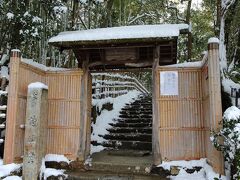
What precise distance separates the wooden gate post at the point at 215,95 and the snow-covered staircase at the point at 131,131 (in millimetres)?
3725

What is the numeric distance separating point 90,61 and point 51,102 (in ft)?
5.05

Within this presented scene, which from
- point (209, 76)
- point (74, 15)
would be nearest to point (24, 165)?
point (209, 76)

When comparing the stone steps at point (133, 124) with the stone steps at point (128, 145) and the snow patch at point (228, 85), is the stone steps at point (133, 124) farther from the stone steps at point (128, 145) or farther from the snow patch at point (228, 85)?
the snow patch at point (228, 85)

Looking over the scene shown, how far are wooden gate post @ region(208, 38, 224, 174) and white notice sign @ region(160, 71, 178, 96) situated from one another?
53.6 inches

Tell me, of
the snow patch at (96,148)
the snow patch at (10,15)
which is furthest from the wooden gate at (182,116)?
the snow patch at (10,15)

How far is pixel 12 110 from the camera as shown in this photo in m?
6.64

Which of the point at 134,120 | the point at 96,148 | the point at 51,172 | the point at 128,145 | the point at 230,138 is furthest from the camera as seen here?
the point at 134,120

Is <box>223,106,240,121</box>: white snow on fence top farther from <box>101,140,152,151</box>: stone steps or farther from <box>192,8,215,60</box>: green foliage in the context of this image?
<box>192,8,215,60</box>: green foliage

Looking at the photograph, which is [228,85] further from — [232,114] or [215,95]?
[232,114]

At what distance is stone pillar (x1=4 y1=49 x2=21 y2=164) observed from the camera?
6.55 meters

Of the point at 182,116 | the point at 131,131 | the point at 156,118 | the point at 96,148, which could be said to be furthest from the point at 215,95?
the point at 131,131

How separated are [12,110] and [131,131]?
5.05m

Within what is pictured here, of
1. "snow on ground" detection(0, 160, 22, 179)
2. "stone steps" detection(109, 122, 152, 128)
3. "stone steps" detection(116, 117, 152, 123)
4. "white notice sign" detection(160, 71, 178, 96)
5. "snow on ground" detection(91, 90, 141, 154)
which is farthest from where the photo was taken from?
"stone steps" detection(116, 117, 152, 123)

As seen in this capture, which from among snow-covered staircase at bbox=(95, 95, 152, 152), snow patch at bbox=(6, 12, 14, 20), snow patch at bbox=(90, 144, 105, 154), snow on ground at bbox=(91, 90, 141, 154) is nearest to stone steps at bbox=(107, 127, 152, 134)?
snow-covered staircase at bbox=(95, 95, 152, 152)
